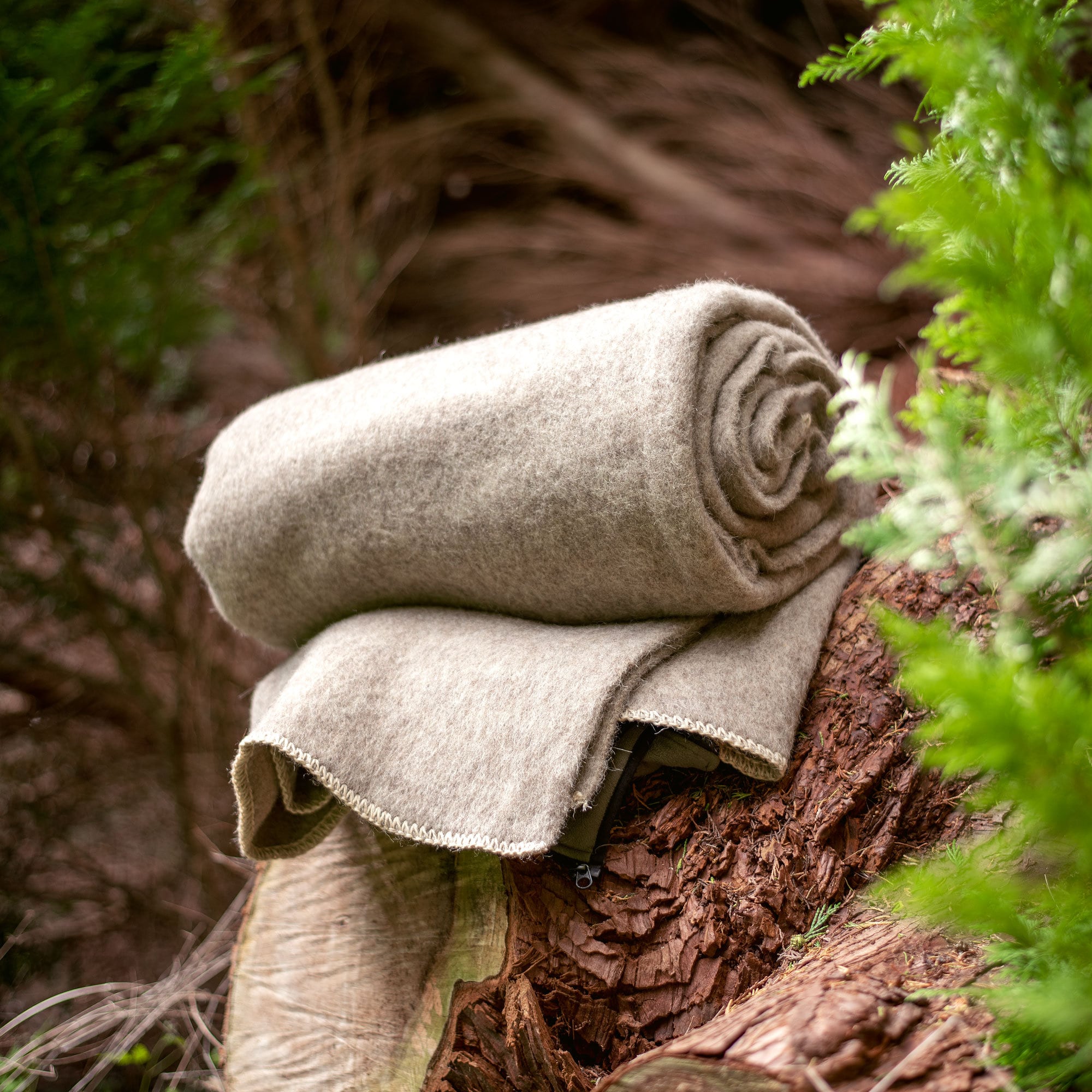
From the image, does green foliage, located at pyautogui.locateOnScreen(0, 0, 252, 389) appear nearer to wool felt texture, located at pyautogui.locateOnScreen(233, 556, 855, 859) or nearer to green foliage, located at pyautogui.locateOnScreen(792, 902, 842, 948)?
wool felt texture, located at pyautogui.locateOnScreen(233, 556, 855, 859)

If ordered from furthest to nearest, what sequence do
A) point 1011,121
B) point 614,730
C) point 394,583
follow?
1. point 394,583
2. point 614,730
3. point 1011,121

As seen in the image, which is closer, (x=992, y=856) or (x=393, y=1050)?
(x=992, y=856)

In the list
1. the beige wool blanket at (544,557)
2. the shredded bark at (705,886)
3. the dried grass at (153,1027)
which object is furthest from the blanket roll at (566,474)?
the dried grass at (153,1027)

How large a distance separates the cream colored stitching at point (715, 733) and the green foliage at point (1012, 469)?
15cm

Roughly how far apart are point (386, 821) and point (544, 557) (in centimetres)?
22

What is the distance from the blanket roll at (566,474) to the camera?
59 cm

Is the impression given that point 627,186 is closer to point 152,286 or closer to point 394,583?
point 152,286

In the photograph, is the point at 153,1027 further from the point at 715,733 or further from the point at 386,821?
the point at 715,733

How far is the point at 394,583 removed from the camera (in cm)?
75

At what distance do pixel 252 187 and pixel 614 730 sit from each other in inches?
41.6

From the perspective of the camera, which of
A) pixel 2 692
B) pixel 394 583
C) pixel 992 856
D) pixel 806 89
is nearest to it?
pixel 992 856

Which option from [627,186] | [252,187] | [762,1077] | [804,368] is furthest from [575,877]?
[627,186]

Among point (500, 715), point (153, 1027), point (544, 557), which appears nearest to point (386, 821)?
point (500, 715)

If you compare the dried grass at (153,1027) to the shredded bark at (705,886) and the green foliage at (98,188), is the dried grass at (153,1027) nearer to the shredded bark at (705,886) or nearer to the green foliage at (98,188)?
the shredded bark at (705,886)
